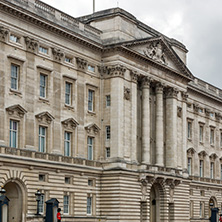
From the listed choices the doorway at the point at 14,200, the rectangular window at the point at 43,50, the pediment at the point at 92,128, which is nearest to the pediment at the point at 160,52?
the pediment at the point at 92,128

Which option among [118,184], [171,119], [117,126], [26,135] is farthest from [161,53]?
[26,135]

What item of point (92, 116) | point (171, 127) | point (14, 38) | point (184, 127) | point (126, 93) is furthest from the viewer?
point (184, 127)

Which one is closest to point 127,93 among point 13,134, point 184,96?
point 184,96

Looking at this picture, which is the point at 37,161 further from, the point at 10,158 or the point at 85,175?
the point at 85,175

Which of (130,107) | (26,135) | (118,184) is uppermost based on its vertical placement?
(130,107)

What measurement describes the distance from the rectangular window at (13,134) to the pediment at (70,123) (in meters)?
6.39

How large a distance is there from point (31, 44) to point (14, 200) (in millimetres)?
13869

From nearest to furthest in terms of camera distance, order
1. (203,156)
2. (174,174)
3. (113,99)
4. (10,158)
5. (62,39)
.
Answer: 1. (10,158)
2. (62,39)
3. (113,99)
4. (174,174)
5. (203,156)

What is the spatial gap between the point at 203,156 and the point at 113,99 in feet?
89.4

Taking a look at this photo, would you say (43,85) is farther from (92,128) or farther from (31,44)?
(92,128)

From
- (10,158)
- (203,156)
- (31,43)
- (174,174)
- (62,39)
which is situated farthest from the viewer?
(203,156)

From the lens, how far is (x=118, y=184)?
59.6 m

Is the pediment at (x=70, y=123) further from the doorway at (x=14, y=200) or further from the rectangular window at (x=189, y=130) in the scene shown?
the rectangular window at (x=189, y=130)

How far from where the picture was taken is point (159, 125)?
6800 cm
